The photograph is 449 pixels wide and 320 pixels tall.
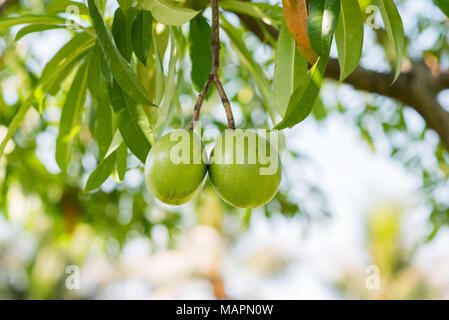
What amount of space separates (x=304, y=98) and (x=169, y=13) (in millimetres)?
268

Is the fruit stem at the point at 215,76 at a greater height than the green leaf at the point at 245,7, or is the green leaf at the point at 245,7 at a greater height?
the fruit stem at the point at 215,76

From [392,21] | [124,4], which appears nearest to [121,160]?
[124,4]

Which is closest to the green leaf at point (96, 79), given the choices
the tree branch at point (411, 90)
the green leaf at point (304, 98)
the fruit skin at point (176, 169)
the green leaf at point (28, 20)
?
the green leaf at point (28, 20)

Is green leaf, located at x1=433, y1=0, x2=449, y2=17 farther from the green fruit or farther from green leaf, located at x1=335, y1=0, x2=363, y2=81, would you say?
the green fruit

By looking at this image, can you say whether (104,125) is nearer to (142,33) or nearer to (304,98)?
(142,33)

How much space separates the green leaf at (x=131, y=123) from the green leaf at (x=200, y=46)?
0.28 m

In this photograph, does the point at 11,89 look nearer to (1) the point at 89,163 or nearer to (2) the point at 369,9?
(1) the point at 89,163

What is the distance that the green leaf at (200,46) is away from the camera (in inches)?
48.6

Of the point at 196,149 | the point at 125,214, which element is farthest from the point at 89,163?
the point at 196,149

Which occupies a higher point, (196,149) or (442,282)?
(196,149)

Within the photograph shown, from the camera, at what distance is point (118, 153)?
1.10 metres

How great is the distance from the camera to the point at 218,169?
0.81 meters

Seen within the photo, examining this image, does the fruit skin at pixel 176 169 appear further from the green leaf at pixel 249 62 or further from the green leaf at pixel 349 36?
the green leaf at pixel 249 62

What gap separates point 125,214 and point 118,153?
6.18 feet
